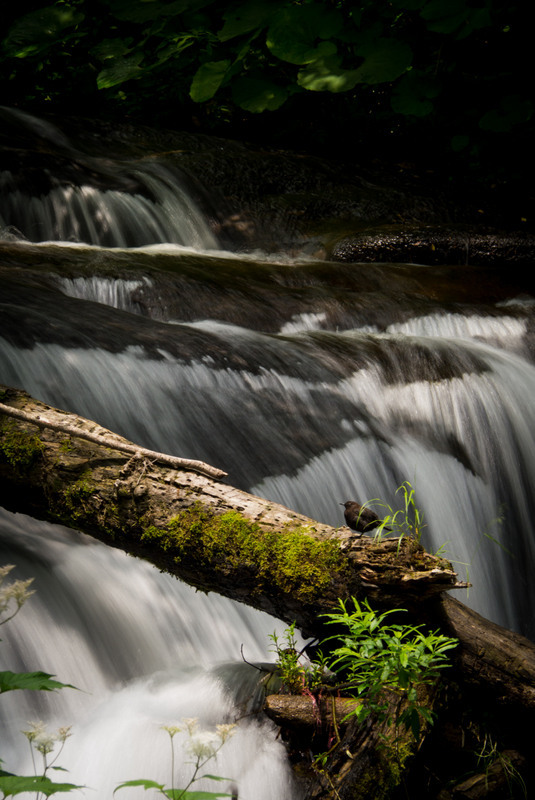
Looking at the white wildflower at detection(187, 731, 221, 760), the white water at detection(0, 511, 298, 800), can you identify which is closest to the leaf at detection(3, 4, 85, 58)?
the white water at detection(0, 511, 298, 800)

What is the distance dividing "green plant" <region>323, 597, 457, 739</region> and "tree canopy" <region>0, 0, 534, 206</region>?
21.3 ft

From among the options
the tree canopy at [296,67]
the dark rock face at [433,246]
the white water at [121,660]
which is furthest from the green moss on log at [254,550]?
the tree canopy at [296,67]

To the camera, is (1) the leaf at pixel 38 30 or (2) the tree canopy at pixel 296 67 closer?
(2) the tree canopy at pixel 296 67

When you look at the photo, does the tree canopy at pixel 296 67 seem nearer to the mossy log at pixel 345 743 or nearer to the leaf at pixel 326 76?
the leaf at pixel 326 76

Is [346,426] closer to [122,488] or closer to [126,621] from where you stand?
[126,621]

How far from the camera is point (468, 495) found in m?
4.14

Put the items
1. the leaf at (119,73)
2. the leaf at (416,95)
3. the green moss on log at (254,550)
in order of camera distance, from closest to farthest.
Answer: the green moss on log at (254,550) < the leaf at (416,95) < the leaf at (119,73)

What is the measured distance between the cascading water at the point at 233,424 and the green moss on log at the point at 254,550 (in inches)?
19.1

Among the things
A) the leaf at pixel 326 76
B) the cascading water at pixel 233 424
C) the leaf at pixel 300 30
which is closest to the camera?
the cascading water at pixel 233 424

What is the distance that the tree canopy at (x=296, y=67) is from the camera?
7.51 m

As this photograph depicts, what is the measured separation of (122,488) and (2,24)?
30.0 ft

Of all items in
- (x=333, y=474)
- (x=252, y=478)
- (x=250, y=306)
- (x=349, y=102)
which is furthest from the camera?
(x=349, y=102)

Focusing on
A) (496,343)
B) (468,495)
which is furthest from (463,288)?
(468,495)

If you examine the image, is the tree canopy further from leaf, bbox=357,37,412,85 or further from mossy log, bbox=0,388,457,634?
mossy log, bbox=0,388,457,634
